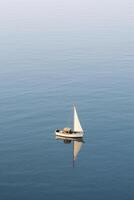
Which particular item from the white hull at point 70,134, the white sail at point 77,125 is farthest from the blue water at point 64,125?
the white sail at point 77,125

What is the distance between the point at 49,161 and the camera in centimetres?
11288

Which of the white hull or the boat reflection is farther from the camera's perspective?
the white hull

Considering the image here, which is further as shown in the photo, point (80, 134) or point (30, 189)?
point (80, 134)

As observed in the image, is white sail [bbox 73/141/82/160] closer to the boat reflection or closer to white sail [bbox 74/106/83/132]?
the boat reflection

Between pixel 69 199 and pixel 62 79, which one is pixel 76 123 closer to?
pixel 69 199

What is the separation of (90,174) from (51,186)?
32.6 feet

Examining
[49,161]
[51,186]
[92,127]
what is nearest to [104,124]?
[92,127]

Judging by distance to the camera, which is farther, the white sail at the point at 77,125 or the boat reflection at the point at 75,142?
the white sail at the point at 77,125

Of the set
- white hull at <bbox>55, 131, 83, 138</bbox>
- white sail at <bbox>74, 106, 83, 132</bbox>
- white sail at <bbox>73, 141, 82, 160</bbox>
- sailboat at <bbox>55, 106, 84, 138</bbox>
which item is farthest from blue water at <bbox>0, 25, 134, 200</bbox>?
white sail at <bbox>74, 106, 83, 132</bbox>

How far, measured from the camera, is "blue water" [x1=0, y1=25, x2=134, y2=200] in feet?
331

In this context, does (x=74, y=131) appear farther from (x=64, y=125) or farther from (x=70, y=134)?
(x=64, y=125)

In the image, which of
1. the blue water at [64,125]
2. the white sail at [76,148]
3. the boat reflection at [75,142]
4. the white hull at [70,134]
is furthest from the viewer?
the white hull at [70,134]

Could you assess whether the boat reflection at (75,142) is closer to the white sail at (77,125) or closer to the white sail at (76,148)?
the white sail at (76,148)

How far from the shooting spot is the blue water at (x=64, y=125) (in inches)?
3974
